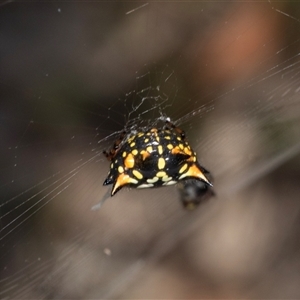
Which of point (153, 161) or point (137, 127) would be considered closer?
point (153, 161)

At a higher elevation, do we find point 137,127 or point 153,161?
point 137,127

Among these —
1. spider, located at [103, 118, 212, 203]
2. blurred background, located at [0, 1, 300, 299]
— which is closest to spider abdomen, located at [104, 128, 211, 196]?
spider, located at [103, 118, 212, 203]

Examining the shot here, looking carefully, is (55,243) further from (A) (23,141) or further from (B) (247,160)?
(B) (247,160)

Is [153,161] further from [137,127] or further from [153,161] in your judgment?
[137,127]

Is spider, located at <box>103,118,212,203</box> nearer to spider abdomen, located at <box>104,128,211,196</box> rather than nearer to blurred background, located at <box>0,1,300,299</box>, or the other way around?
spider abdomen, located at <box>104,128,211,196</box>

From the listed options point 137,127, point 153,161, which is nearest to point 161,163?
point 153,161

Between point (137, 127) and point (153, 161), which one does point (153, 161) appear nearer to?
point (153, 161)

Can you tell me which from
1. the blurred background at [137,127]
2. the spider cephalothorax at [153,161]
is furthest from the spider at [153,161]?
the blurred background at [137,127]
